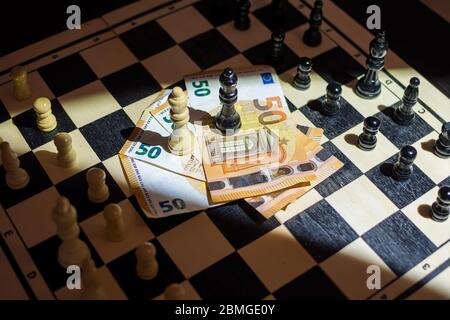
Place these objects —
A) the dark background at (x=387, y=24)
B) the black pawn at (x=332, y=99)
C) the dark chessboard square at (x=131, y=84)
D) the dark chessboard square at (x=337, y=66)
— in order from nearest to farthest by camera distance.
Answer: the black pawn at (x=332, y=99)
the dark chessboard square at (x=131, y=84)
the dark chessboard square at (x=337, y=66)
the dark background at (x=387, y=24)

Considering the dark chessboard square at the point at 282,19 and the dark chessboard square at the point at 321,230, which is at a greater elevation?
the dark chessboard square at the point at 282,19

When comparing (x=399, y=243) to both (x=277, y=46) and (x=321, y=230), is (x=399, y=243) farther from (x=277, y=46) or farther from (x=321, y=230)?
(x=277, y=46)

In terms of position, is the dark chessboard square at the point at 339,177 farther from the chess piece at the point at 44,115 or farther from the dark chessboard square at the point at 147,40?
the chess piece at the point at 44,115

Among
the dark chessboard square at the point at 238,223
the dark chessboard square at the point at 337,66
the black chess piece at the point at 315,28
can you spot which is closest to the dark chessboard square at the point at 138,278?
the dark chessboard square at the point at 238,223

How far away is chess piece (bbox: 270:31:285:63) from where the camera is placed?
2998mm

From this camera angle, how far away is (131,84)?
3.00 m

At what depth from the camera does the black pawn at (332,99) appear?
2.81 m

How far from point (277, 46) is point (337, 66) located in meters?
0.30

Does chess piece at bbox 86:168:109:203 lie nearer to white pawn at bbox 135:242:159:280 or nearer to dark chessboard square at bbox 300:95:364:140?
white pawn at bbox 135:242:159:280

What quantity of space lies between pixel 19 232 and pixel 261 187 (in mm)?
924


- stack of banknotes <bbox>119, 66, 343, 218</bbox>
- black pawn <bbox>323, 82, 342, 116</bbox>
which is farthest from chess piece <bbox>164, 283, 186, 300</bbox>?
black pawn <bbox>323, 82, 342, 116</bbox>

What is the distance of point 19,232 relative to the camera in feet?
8.19

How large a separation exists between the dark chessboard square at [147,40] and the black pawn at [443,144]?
1291mm
